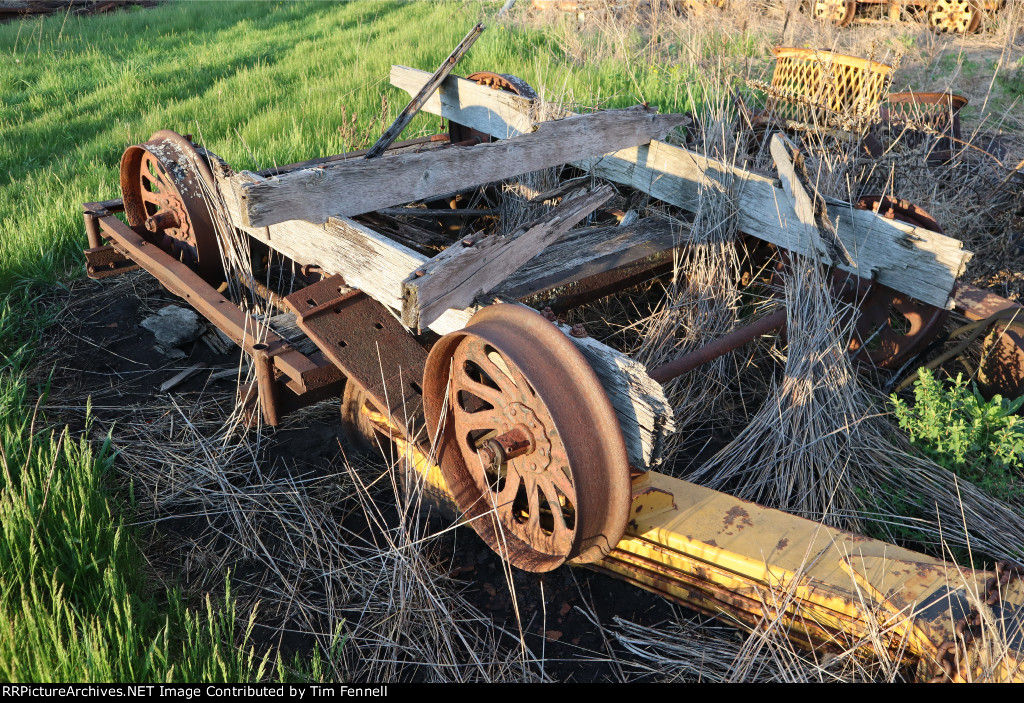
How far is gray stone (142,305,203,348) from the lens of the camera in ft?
14.1

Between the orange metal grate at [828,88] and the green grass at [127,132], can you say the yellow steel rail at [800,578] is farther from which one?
the orange metal grate at [828,88]

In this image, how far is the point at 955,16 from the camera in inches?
398

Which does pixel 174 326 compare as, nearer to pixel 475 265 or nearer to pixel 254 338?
pixel 254 338

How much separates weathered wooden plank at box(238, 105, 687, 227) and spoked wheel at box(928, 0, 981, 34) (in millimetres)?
8475

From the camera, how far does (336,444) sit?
11.8 feet

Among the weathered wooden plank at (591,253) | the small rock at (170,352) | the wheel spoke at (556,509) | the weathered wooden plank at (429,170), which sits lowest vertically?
the small rock at (170,352)

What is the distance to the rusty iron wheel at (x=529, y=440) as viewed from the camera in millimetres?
2238

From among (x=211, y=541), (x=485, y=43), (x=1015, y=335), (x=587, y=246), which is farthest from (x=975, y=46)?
(x=211, y=541)

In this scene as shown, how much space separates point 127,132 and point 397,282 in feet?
19.8

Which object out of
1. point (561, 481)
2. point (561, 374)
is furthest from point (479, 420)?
point (561, 374)

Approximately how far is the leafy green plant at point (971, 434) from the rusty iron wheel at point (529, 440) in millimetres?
1574

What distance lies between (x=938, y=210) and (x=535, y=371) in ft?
12.1

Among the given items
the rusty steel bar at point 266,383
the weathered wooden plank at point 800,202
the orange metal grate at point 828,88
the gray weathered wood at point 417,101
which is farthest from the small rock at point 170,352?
the orange metal grate at point 828,88

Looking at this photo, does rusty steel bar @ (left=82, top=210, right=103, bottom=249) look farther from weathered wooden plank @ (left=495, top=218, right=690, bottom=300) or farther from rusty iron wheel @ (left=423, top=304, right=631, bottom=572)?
rusty iron wheel @ (left=423, top=304, right=631, bottom=572)
